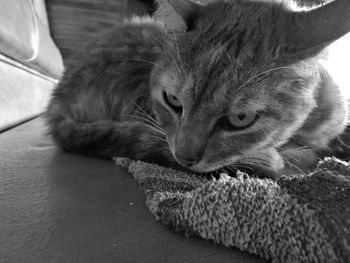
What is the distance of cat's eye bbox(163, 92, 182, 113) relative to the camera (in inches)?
37.4

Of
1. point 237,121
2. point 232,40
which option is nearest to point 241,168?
point 237,121

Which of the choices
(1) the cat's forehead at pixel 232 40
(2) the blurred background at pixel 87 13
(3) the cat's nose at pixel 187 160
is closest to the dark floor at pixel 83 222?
(3) the cat's nose at pixel 187 160

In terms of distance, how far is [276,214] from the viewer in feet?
1.82

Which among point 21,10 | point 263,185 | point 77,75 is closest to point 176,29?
point 77,75

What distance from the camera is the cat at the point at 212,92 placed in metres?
0.83

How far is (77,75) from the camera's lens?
118 centimetres

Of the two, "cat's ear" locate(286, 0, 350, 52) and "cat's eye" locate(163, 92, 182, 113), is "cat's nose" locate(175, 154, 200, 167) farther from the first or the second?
"cat's ear" locate(286, 0, 350, 52)

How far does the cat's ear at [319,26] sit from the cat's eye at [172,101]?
1.10 ft

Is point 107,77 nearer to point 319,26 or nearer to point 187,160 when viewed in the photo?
point 187,160

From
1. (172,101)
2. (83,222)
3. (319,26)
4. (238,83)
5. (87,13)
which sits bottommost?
(87,13)

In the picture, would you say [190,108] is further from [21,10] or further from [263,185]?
[21,10]

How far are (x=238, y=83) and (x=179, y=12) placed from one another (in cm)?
31

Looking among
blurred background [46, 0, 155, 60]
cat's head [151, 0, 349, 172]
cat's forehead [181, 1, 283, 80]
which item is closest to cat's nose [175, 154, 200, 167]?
cat's head [151, 0, 349, 172]

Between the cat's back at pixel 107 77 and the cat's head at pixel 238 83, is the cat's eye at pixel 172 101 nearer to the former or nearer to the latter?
the cat's head at pixel 238 83
